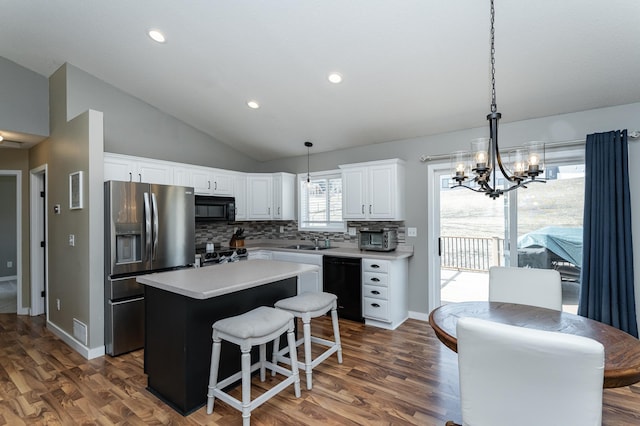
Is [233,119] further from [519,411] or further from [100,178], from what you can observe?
[519,411]

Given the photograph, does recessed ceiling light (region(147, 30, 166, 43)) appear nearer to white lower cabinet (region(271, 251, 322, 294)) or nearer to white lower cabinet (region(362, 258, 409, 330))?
white lower cabinet (region(271, 251, 322, 294))

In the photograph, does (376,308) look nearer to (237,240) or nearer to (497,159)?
(237,240)

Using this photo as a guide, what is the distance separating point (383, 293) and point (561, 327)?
2207 mm

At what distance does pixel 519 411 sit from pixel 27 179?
6227 mm

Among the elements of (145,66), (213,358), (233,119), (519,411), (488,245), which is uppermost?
(145,66)

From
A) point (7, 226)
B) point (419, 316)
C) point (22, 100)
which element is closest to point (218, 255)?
point (419, 316)

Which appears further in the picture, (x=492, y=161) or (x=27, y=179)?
(x=27, y=179)

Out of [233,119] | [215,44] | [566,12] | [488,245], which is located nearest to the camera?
[566,12]

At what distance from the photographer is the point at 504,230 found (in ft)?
12.5

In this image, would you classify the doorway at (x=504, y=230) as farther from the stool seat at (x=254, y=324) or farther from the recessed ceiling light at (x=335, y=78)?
the stool seat at (x=254, y=324)

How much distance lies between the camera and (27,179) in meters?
4.67

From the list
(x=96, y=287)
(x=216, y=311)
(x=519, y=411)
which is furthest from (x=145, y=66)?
(x=519, y=411)

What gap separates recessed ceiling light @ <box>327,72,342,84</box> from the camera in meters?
3.20

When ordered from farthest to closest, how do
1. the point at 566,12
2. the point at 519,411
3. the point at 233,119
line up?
1. the point at 233,119
2. the point at 566,12
3. the point at 519,411
